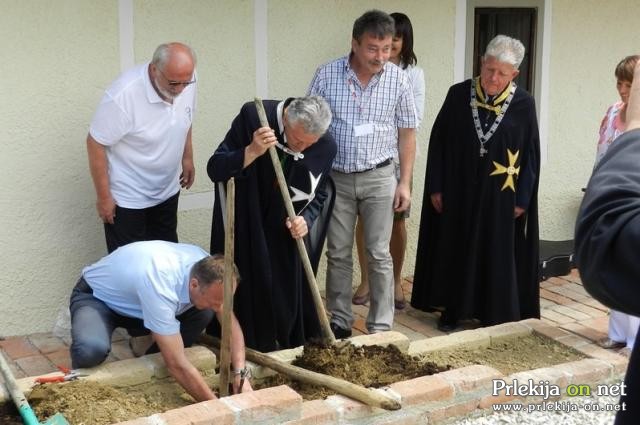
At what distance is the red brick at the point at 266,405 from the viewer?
11.4 feet

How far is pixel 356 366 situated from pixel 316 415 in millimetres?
559

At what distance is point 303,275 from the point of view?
4637 millimetres

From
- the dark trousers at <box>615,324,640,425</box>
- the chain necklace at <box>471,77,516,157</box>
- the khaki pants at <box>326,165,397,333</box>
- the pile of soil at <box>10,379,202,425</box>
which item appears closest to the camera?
the dark trousers at <box>615,324,640,425</box>

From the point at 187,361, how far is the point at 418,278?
89.1 inches

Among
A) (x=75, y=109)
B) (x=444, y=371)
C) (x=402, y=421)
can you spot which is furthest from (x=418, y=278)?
(x=75, y=109)

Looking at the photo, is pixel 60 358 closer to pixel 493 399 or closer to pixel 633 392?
pixel 493 399

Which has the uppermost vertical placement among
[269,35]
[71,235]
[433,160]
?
[269,35]

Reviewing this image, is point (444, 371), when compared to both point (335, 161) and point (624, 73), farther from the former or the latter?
point (624, 73)

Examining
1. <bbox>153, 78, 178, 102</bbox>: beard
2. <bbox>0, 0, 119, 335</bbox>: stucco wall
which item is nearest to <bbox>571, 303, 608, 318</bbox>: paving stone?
<bbox>153, 78, 178, 102</bbox>: beard

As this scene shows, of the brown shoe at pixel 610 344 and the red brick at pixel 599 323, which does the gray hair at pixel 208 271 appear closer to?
the brown shoe at pixel 610 344

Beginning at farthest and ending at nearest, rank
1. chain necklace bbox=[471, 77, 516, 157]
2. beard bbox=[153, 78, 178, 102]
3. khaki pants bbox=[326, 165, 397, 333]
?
chain necklace bbox=[471, 77, 516, 157] < khaki pants bbox=[326, 165, 397, 333] < beard bbox=[153, 78, 178, 102]

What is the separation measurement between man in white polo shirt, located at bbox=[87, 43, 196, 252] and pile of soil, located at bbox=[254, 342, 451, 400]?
47.2 inches

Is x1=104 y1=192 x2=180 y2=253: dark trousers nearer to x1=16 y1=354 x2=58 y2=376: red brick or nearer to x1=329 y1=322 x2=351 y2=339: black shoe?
x1=16 y1=354 x2=58 y2=376: red brick

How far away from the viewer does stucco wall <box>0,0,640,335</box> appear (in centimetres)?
475
